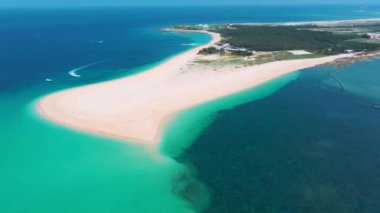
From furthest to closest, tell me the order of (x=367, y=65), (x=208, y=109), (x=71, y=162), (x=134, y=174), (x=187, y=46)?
(x=187, y=46)
(x=367, y=65)
(x=208, y=109)
(x=71, y=162)
(x=134, y=174)

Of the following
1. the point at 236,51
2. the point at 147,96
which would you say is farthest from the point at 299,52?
the point at 147,96

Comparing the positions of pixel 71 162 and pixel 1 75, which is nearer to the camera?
pixel 71 162

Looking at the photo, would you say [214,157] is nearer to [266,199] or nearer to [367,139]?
[266,199]

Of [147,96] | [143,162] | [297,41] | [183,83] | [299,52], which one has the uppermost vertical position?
[297,41]

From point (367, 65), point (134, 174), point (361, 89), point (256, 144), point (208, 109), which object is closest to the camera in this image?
point (134, 174)

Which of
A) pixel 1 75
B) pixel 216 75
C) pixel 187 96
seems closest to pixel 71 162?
pixel 187 96

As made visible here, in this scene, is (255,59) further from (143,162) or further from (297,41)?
(143,162)

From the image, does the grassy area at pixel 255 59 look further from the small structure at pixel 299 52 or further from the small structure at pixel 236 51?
the small structure at pixel 236 51

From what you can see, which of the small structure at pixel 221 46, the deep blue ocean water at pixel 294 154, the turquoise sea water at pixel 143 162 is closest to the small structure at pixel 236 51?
the small structure at pixel 221 46
